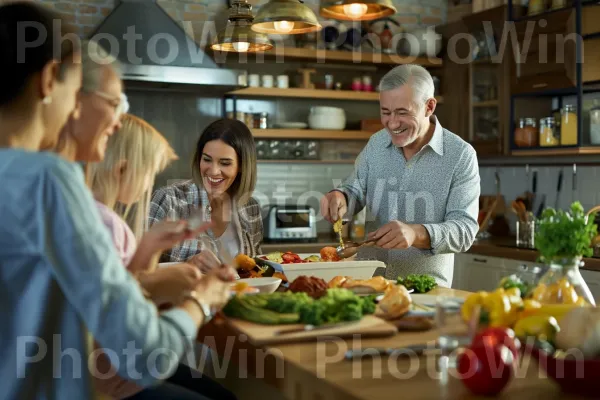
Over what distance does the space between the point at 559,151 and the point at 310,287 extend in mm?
3311

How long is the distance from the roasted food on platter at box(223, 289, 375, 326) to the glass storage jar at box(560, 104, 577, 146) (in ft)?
10.8

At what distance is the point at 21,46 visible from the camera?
150 cm

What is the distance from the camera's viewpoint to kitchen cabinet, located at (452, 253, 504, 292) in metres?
5.07

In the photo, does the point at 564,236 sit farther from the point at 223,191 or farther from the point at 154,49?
the point at 154,49

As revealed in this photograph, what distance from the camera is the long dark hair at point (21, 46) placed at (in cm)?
148

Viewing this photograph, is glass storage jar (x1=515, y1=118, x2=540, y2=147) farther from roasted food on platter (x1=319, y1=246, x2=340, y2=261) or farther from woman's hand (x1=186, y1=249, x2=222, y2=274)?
woman's hand (x1=186, y1=249, x2=222, y2=274)

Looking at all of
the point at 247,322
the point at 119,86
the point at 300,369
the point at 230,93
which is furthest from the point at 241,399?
the point at 230,93

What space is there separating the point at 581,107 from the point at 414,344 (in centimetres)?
360

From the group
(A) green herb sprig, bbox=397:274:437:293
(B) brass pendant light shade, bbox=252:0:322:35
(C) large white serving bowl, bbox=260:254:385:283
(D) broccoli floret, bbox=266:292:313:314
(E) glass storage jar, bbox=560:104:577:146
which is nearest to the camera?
(D) broccoli floret, bbox=266:292:313:314

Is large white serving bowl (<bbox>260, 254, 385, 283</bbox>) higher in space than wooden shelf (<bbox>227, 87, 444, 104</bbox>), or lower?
lower

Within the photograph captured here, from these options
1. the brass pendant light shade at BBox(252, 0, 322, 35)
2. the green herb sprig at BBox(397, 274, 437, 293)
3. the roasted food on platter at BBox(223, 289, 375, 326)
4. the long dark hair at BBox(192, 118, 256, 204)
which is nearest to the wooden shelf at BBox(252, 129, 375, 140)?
the long dark hair at BBox(192, 118, 256, 204)

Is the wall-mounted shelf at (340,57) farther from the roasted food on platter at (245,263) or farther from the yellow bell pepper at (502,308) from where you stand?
the yellow bell pepper at (502,308)

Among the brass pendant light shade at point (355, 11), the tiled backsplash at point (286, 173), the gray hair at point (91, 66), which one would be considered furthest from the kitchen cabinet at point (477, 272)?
the gray hair at point (91, 66)

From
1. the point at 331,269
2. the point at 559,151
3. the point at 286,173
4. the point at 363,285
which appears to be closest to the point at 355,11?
the point at 331,269
